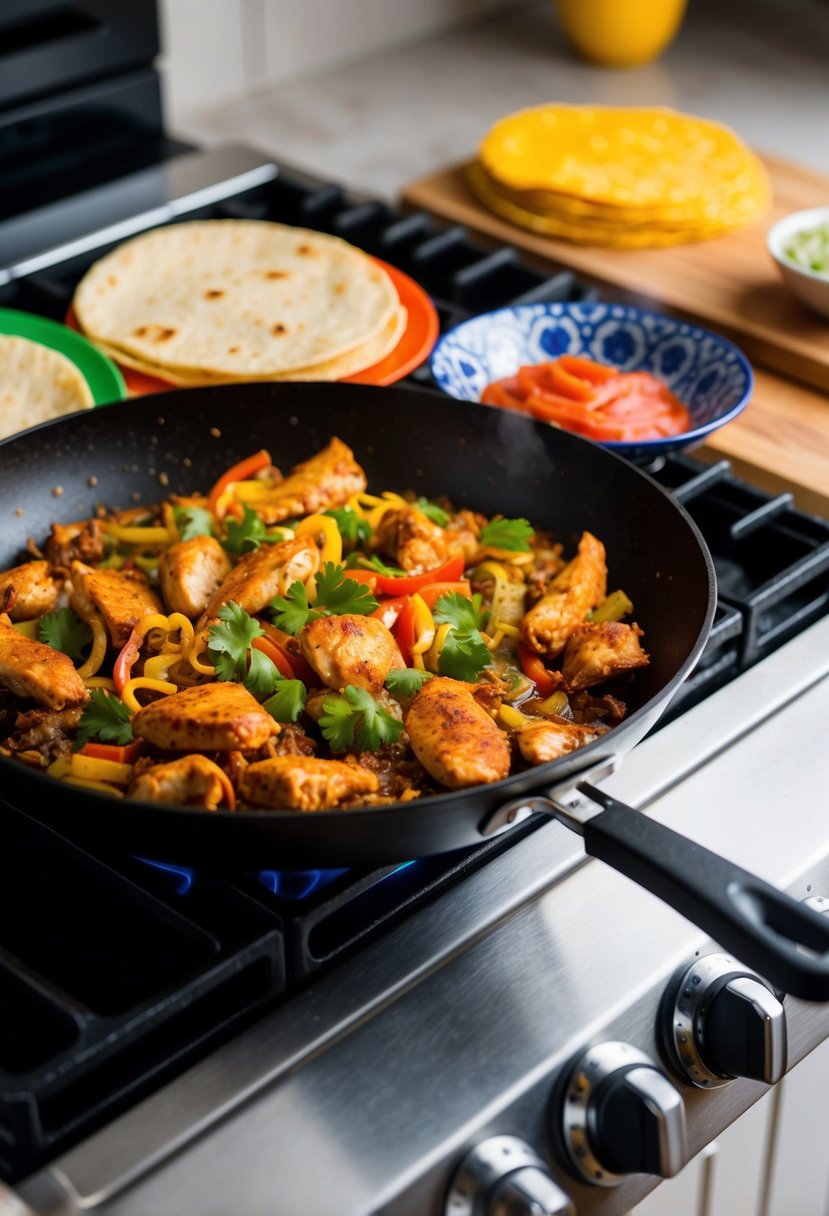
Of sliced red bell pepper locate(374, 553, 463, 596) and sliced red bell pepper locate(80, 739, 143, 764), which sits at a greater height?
sliced red bell pepper locate(80, 739, 143, 764)

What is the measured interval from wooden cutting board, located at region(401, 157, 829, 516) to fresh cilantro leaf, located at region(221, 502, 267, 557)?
60 cm

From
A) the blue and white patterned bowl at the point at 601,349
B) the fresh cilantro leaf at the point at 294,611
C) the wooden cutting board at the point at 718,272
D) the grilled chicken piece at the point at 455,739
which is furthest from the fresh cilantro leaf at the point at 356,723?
the wooden cutting board at the point at 718,272

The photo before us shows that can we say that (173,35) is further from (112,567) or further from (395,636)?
(395,636)

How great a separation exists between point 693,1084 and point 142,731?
514 millimetres

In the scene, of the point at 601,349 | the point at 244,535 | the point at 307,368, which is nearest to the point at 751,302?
the point at 601,349

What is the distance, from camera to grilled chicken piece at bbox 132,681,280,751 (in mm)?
1059

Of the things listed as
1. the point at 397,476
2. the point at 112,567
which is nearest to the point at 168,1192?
the point at 112,567

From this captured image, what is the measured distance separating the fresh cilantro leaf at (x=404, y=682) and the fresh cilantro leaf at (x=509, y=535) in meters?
0.25

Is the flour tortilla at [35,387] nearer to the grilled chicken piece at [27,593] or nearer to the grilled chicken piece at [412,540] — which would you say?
the grilled chicken piece at [27,593]

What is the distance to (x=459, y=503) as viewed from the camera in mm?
1531

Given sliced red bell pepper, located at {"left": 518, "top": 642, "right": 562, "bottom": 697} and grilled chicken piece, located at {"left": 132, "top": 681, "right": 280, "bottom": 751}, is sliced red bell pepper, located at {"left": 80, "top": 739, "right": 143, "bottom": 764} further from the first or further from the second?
sliced red bell pepper, located at {"left": 518, "top": 642, "right": 562, "bottom": 697}

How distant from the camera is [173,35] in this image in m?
2.61

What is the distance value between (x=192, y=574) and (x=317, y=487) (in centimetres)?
20

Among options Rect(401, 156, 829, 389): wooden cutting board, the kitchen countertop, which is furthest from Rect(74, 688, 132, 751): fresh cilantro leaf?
the kitchen countertop
